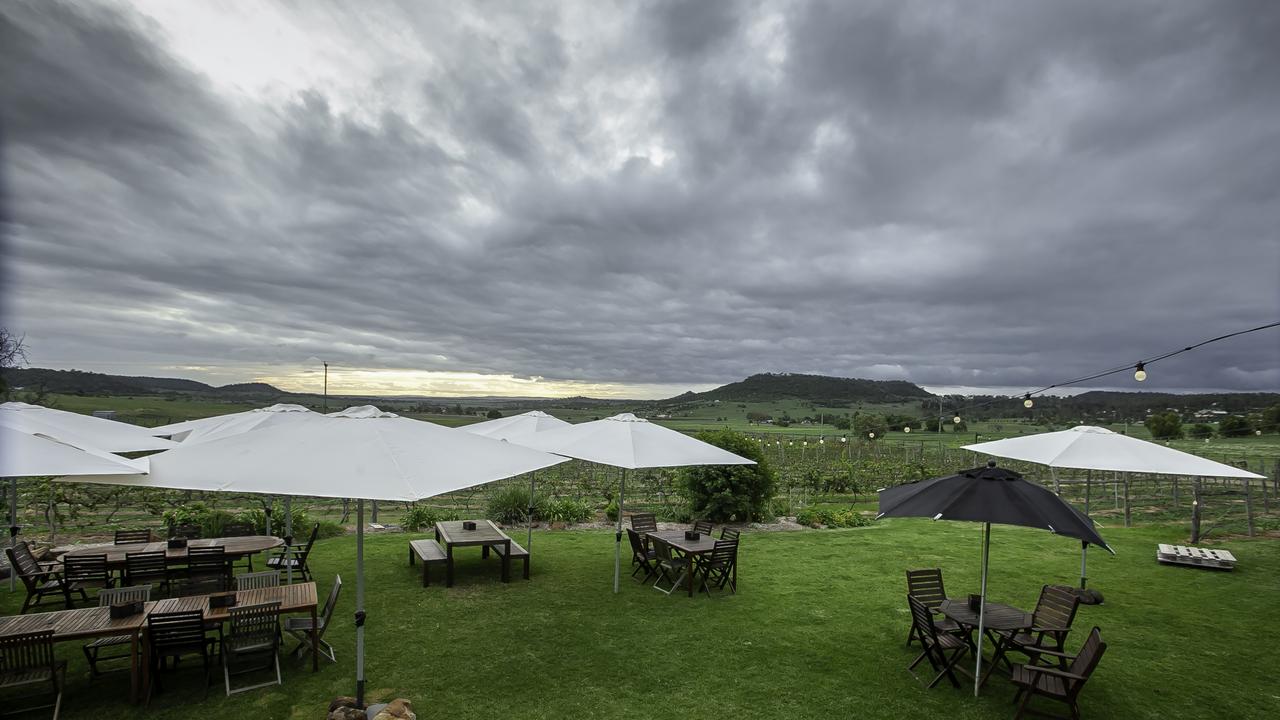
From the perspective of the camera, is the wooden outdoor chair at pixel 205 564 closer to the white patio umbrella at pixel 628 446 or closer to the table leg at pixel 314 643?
the table leg at pixel 314 643

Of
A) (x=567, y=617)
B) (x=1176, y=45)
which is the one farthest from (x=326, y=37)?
(x=1176, y=45)

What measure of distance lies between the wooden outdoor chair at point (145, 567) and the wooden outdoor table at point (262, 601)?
5.87ft

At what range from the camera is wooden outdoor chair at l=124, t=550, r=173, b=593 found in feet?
24.4

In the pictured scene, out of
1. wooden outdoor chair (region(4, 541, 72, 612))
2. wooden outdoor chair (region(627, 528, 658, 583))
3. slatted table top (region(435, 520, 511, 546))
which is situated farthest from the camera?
wooden outdoor chair (region(627, 528, 658, 583))

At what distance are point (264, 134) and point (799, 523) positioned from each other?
1518 cm

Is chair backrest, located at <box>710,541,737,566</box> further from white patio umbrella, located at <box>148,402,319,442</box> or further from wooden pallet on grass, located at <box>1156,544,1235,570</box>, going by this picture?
wooden pallet on grass, located at <box>1156,544,1235,570</box>

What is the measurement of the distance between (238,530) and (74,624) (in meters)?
5.78

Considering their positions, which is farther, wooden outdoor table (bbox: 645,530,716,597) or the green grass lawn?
wooden outdoor table (bbox: 645,530,716,597)

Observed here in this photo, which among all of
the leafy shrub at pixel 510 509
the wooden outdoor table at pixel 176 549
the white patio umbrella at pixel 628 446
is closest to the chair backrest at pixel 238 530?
the wooden outdoor table at pixel 176 549

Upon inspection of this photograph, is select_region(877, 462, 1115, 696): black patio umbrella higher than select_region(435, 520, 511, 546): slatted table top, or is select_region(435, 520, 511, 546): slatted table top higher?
select_region(877, 462, 1115, 696): black patio umbrella

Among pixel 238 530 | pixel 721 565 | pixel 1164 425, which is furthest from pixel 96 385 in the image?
pixel 1164 425

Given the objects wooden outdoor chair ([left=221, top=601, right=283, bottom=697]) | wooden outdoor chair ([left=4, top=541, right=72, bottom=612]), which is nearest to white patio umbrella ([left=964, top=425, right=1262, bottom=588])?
wooden outdoor chair ([left=221, top=601, right=283, bottom=697])

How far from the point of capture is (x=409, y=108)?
12336 millimetres

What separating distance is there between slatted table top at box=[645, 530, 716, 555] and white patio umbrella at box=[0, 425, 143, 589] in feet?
22.2
